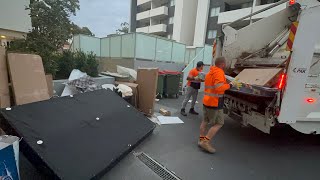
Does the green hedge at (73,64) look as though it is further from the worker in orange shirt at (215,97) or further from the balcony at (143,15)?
the balcony at (143,15)

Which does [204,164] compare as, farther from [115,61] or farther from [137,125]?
[115,61]

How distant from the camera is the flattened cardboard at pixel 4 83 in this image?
310 centimetres

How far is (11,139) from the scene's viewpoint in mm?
1843

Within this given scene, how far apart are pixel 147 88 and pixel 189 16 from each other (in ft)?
75.0

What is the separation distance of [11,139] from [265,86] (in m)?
3.34

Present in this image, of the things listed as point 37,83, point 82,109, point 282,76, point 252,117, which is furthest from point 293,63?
point 37,83

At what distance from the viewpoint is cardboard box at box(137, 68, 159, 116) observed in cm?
494

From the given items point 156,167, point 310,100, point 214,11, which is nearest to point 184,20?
point 214,11

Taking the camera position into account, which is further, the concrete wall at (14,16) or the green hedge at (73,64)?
the concrete wall at (14,16)

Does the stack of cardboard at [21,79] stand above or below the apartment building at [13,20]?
below

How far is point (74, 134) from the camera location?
101 inches

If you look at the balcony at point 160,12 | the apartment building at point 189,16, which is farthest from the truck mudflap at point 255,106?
the balcony at point 160,12

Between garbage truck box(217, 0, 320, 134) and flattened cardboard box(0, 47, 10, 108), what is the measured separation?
3710 millimetres

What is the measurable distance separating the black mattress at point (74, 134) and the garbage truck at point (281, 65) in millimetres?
1991
